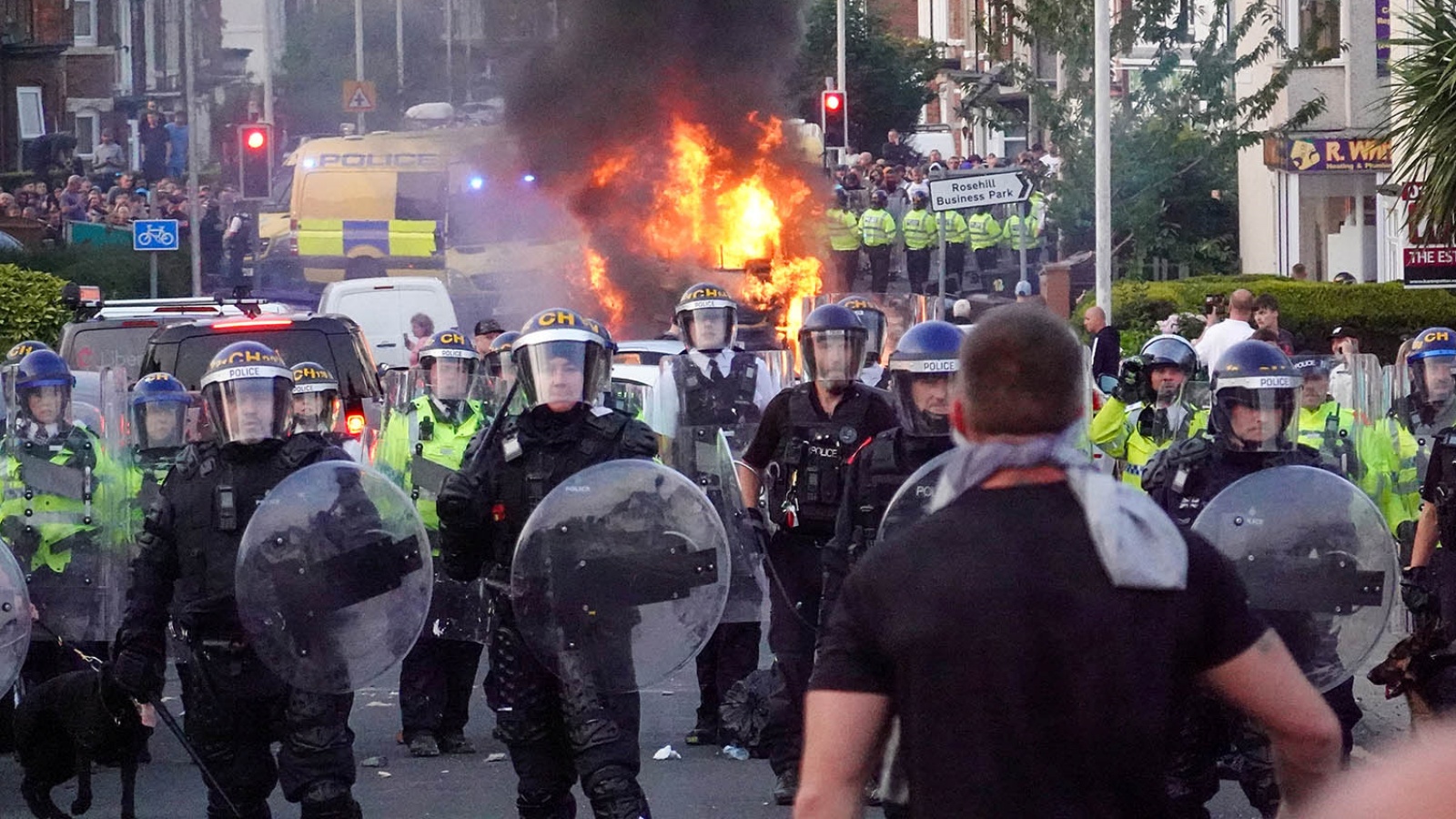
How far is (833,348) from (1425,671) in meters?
2.20

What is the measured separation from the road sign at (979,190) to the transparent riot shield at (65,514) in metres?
9.76

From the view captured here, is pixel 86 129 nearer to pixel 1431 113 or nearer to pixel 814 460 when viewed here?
pixel 1431 113

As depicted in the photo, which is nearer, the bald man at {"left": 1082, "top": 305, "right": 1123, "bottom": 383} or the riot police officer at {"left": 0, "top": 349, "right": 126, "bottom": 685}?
the riot police officer at {"left": 0, "top": 349, "right": 126, "bottom": 685}

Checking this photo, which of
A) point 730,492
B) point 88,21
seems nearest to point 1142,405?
point 730,492

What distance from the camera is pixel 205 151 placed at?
47.4 metres

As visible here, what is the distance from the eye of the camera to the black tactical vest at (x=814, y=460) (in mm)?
7336

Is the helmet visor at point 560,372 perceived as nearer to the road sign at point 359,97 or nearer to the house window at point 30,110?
the road sign at point 359,97

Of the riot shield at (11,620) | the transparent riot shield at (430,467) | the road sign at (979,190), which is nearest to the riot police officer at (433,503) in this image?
the transparent riot shield at (430,467)

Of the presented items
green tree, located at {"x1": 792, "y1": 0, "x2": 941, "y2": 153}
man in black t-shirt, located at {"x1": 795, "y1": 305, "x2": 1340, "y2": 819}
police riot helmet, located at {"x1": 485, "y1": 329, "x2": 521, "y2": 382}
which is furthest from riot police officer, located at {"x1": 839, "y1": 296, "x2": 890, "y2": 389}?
green tree, located at {"x1": 792, "y1": 0, "x2": 941, "y2": 153}

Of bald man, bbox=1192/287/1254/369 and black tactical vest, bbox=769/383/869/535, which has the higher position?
bald man, bbox=1192/287/1254/369

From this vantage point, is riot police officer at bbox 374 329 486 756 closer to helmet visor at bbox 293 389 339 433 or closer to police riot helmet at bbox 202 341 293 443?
helmet visor at bbox 293 389 339 433

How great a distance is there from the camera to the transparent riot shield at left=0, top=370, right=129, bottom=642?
806 centimetres

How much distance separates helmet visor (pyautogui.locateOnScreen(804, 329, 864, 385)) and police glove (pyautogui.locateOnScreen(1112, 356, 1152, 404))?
1.67m

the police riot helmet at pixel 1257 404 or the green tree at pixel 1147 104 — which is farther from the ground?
the green tree at pixel 1147 104
